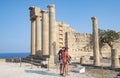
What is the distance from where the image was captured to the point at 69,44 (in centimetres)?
4038

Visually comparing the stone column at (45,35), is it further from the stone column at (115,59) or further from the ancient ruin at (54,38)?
the stone column at (115,59)

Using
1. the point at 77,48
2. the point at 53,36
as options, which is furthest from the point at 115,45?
the point at 53,36

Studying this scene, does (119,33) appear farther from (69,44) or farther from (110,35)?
(69,44)

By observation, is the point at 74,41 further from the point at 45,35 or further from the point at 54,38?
the point at 54,38

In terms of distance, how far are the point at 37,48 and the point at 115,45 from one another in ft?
70.7

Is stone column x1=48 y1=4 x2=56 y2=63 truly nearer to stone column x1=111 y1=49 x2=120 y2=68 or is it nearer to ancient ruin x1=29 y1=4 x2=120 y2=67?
ancient ruin x1=29 y1=4 x2=120 y2=67

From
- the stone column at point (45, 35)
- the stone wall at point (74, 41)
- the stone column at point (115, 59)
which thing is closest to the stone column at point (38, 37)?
the stone column at point (45, 35)

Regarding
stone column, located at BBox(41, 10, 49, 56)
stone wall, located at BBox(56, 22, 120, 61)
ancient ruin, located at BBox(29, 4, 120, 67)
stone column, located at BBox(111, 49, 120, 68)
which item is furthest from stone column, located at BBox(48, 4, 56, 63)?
stone wall, located at BBox(56, 22, 120, 61)

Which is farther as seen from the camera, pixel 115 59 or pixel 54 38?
pixel 54 38

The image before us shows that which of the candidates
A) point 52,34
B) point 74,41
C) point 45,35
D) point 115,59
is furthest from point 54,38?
point 74,41

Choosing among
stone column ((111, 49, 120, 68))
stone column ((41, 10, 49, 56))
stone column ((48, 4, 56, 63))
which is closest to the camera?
stone column ((111, 49, 120, 68))

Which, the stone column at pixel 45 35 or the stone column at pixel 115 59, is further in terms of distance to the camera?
the stone column at pixel 45 35

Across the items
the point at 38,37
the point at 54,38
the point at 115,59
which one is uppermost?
the point at 38,37

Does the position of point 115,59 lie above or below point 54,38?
below
